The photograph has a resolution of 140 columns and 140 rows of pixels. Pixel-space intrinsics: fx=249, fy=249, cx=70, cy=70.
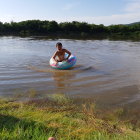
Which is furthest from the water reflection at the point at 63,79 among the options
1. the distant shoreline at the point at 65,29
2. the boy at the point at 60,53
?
the distant shoreline at the point at 65,29

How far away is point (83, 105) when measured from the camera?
5.21 metres

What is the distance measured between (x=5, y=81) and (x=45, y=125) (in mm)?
3723

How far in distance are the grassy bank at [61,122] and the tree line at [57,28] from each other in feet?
107

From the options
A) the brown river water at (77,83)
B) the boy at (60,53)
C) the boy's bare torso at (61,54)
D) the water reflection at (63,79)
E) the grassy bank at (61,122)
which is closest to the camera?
the grassy bank at (61,122)

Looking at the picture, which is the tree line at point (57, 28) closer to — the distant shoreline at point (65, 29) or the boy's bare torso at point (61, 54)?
the distant shoreline at point (65, 29)

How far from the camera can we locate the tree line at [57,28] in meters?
37.0

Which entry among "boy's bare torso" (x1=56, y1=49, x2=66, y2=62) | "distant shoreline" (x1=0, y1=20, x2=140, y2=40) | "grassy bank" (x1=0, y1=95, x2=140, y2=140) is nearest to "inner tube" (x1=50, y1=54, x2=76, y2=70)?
"boy's bare torso" (x1=56, y1=49, x2=66, y2=62)

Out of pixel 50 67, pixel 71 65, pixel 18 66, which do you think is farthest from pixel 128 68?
pixel 18 66

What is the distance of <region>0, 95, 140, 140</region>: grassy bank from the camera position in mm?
3521

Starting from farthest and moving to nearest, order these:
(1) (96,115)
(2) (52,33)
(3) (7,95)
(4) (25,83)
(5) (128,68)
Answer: (2) (52,33) → (5) (128,68) → (4) (25,83) → (3) (7,95) → (1) (96,115)

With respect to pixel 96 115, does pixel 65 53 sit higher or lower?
higher

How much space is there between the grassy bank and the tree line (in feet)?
107

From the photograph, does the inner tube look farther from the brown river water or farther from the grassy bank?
the grassy bank

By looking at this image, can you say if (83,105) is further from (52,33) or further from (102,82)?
(52,33)
